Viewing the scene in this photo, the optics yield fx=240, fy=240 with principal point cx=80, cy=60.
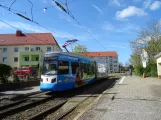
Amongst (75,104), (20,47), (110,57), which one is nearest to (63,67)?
(75,104)

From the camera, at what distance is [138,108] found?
376 inches

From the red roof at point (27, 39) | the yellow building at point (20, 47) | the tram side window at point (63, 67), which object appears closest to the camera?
the tram side window at point (63, 67)

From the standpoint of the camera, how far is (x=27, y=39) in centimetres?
6800

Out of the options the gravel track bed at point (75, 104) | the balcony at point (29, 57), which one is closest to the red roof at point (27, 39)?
the balcony at point (29, 57)

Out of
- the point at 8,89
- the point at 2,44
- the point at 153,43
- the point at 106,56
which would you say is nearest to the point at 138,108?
the point at 8,89

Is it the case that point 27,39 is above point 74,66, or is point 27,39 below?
above

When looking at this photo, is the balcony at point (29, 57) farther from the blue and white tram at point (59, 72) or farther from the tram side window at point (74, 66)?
the blue and white tram at point (59, 72)

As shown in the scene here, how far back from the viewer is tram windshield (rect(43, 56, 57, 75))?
15.7 meters

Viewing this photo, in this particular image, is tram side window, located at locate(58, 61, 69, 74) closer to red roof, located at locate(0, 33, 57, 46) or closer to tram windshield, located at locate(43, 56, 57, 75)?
tram windshield, located at locate(43, 56, 57, 75)

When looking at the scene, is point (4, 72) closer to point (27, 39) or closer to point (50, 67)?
point (50, 67)

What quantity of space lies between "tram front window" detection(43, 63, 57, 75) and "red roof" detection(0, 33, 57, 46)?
50.4 metres

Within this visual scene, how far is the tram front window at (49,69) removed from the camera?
1565 cm

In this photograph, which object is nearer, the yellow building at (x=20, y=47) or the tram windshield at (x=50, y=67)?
the tram windshield at (x=50, y=67)

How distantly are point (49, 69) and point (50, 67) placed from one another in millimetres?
148
